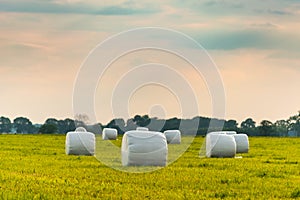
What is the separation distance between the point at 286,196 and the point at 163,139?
8424 millimetres

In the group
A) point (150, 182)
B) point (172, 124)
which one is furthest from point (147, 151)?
point (172, 124)

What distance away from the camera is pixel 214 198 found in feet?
46.5

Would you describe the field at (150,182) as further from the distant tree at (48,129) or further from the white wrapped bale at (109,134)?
the distant tree at (48,129)

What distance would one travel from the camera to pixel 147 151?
22.5 m

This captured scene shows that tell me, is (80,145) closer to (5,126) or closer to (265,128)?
(265,128)

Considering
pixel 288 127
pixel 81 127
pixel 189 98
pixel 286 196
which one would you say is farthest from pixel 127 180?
pixel 288 127

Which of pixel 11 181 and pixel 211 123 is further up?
pixel 211 123

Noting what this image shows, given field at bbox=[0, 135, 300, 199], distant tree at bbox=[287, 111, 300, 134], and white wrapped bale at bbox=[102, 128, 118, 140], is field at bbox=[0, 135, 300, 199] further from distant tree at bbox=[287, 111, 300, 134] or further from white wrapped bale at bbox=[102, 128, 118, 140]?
distant tree at bbox=[287, 111, 300, 134]

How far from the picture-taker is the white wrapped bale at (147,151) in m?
22.4

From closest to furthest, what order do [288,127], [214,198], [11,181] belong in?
[214,198] < [11,181] < [288,127]

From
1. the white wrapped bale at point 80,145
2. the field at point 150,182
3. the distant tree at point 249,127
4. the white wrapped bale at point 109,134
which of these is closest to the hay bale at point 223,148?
the white wrapped bale at point 80,145

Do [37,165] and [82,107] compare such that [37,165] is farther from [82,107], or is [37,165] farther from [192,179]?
[192,179]

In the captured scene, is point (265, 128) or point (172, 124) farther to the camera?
point (265, 128)

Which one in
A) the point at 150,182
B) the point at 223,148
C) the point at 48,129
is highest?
the point at 48,129
